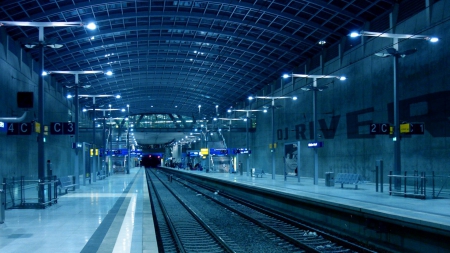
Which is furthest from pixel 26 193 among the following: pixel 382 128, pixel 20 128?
pixel 382 128

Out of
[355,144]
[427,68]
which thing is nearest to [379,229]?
[427,68]

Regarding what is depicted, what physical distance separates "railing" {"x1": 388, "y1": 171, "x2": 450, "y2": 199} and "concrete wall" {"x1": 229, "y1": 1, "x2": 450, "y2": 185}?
94 centimetres

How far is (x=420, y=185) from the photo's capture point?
19531 mm

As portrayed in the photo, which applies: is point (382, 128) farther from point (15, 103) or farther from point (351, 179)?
point (15, 103)

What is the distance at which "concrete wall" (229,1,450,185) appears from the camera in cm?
2395

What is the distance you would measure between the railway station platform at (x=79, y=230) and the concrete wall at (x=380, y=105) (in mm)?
13173

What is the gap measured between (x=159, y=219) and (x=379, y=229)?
30.2 ft

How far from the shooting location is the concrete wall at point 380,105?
24.0m

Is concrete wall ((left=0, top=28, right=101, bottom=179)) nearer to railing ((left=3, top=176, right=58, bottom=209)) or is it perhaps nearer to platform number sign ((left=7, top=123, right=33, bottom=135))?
platform number sign ((left=7, top=123, right=33, bottom=135))

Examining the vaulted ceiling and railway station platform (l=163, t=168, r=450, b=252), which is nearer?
railway station platform (l=163, t=168, r=450, b=252)

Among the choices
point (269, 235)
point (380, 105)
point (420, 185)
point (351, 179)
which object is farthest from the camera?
point (380, 105)

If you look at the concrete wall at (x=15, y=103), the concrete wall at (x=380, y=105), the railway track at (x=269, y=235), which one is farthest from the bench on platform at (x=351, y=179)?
the concrete wall at (x=15, y=103)

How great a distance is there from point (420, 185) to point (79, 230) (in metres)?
13.6

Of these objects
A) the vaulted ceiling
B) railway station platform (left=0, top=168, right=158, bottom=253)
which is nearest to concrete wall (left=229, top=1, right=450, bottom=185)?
the vaulted ceiling
